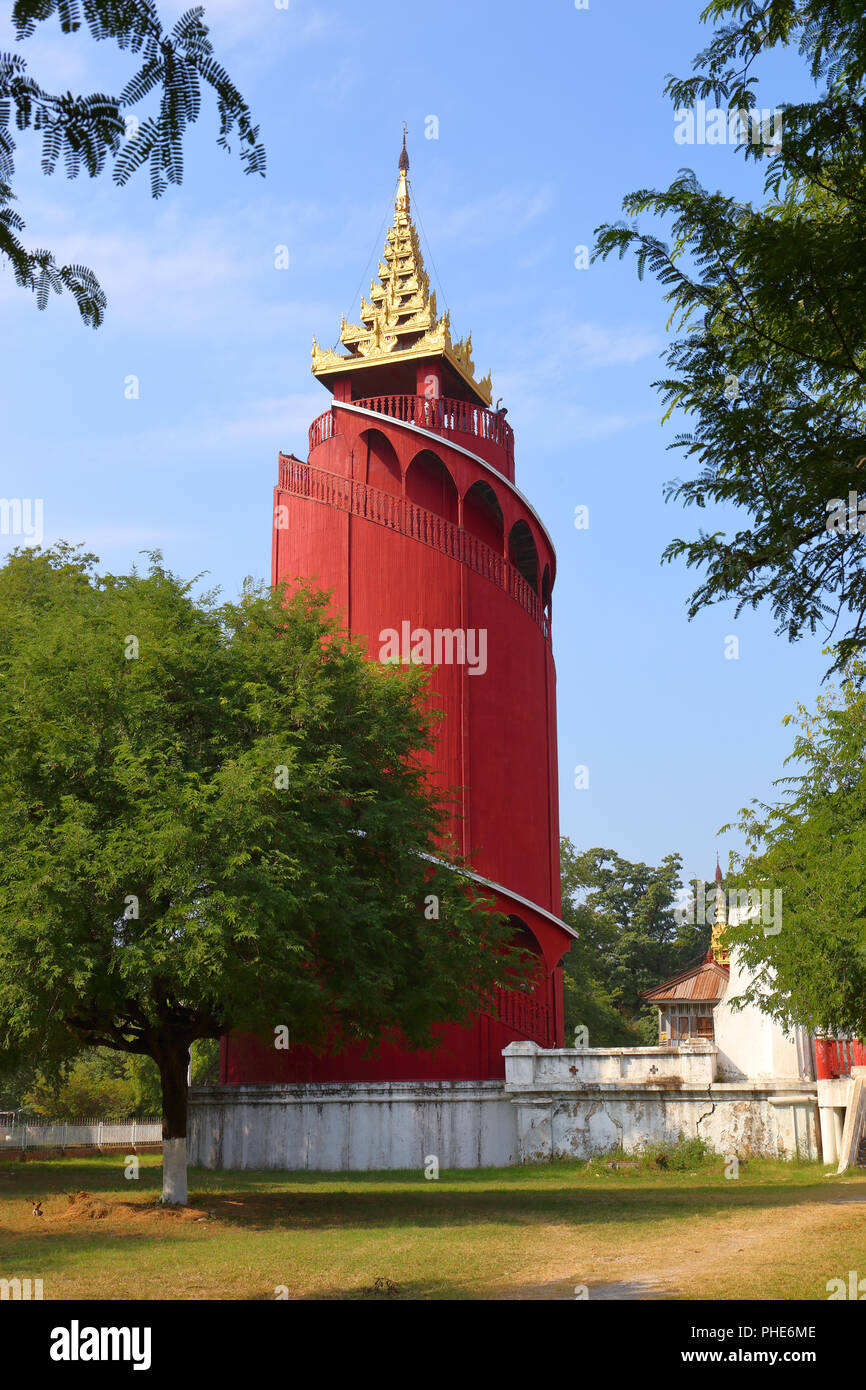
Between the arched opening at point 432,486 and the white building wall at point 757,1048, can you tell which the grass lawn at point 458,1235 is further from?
the arched opening at point 432,486

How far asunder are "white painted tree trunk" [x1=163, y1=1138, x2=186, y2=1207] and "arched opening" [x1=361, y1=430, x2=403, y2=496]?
59.3ft

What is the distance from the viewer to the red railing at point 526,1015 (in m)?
26.7

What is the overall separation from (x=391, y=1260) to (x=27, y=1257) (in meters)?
3.58

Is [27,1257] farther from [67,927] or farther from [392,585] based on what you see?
[392,585]

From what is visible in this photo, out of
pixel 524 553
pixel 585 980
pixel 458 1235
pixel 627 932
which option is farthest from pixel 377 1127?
pixel 627 932

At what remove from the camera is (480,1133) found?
23.1 meters

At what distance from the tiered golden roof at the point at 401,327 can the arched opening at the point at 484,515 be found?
3531 millimetres

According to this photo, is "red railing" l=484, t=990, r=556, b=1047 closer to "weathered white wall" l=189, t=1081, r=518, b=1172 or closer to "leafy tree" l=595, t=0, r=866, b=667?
"weathered white wall" l=189, t=1081, r=518, b=1172

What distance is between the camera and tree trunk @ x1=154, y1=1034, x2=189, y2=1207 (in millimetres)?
16188

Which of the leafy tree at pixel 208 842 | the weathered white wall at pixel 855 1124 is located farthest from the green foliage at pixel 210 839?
the weathered white wall at pixel 855 1124

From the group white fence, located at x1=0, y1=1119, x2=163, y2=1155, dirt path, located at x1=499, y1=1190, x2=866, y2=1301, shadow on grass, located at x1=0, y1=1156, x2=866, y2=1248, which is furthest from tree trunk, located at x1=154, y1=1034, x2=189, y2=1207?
white fence, located at x1=0, y1=1119, x2=163, y2=1155

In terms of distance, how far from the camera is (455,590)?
28.8 m

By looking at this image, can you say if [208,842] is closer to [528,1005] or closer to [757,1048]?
[528,1005]

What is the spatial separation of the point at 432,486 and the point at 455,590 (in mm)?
3293
